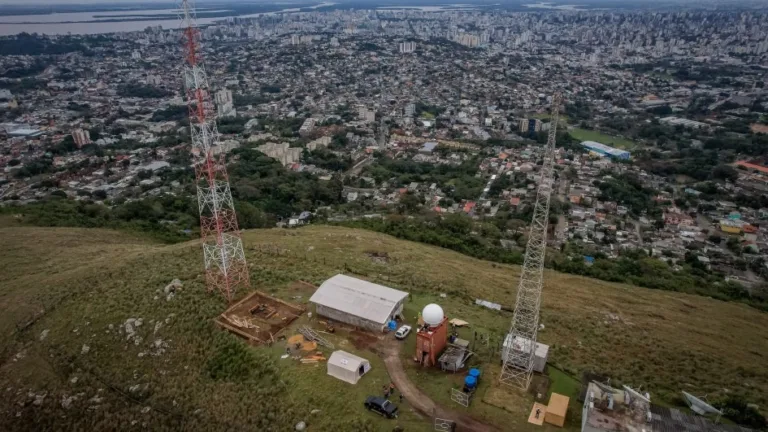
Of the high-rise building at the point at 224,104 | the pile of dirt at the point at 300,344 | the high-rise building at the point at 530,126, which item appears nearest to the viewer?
the pile of dirt at the point at 300,344

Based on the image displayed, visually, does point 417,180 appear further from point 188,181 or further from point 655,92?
point 655,92

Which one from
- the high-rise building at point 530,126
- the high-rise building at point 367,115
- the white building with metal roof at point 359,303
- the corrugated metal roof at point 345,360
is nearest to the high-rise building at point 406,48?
the high-rise building at point 367,115

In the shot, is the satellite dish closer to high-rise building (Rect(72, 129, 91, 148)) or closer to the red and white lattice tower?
the red and white lattice tower

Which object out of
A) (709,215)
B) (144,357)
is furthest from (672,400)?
(709,215)

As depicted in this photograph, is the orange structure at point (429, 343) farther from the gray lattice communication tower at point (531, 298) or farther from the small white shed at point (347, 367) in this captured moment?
the gray lattice communication tower at point (531, 298)

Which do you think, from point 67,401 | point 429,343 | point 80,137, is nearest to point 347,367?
point 429,343

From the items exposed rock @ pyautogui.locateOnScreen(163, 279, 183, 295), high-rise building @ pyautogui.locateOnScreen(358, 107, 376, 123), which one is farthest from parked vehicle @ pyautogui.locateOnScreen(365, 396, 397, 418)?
high-rise building @ pyautogui.locateOnScreen(358, 107, 376, 123)
